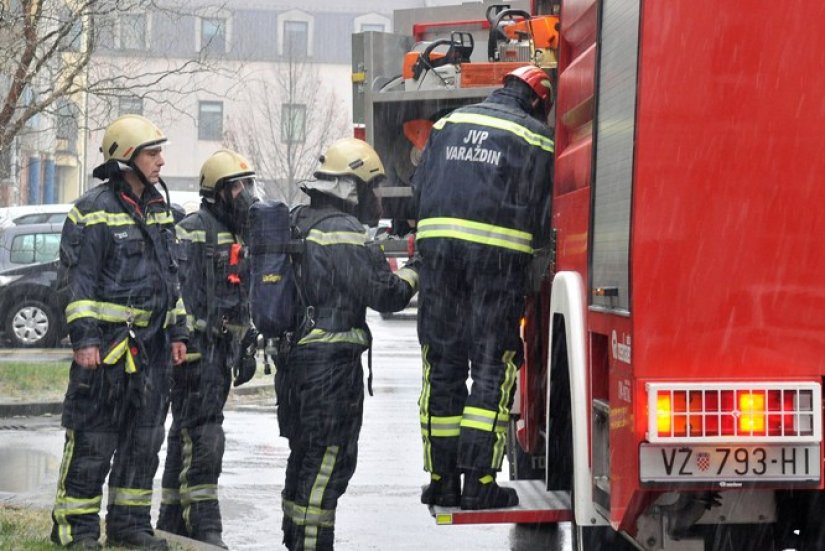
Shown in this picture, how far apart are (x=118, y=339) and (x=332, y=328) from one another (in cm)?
101

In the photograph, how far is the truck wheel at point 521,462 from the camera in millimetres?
7578

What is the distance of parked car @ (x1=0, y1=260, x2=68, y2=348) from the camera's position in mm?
21047

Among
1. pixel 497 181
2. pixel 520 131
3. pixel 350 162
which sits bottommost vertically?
pixel 497 181

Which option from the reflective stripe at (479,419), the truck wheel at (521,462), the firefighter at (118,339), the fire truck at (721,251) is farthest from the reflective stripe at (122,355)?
the fire truck at (721,251)

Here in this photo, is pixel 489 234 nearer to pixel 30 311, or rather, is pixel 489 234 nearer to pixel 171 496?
pixel 171 496

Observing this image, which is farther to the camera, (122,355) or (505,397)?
(122,355)

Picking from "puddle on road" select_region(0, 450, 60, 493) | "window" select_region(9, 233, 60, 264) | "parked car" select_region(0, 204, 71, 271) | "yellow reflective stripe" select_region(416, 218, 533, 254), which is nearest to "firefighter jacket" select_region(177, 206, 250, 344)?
"yellow reflective stripe" select_region(416, 218, 533, 254)

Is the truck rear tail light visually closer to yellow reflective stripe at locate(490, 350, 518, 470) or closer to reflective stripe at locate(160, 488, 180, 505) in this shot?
yellow reflective stripe at locate(490, 350, 518, 470)

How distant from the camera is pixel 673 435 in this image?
4.64 meters

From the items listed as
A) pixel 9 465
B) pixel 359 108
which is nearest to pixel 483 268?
pixel 359 108

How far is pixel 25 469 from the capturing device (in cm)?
1113

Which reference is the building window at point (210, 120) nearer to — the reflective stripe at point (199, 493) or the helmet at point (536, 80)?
the reflective stripe at point (199, 493)

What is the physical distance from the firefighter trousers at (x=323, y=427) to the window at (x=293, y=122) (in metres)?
40.1

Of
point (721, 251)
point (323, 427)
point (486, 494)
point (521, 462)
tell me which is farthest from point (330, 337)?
point (721, 251)
